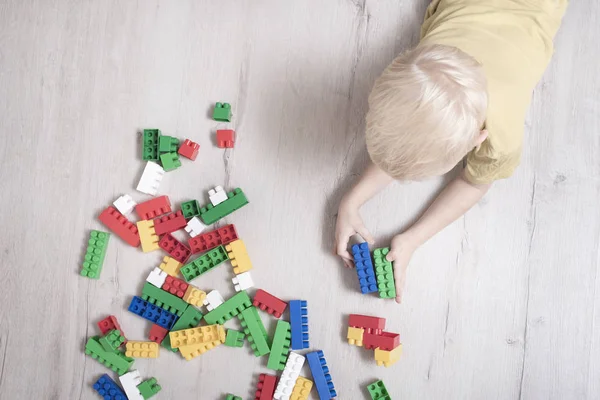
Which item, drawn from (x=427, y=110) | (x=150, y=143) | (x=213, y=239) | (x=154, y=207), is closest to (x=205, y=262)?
(x=213, y=239)

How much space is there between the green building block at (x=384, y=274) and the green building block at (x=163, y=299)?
0.36 metres

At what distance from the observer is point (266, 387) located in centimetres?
108

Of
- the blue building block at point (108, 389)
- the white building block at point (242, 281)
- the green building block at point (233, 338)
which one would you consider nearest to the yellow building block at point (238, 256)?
the white building block at point (242, 281)

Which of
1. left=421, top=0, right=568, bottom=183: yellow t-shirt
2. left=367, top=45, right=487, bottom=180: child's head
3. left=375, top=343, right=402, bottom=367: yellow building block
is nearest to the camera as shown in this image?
left=367, top=45, right=487, bottom=180: child's head

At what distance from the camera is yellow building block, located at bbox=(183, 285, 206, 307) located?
3.55 ft

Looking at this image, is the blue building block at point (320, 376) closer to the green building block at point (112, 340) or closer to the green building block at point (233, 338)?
the green building block at point (233, 338)

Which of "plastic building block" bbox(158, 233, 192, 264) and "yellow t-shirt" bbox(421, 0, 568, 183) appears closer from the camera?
"yellow t-shirt" bbox(421, 0, 568, 183)

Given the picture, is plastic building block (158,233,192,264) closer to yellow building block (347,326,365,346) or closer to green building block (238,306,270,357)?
green building block (238,306,270,357)

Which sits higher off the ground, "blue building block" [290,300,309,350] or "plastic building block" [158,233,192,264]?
"plastic building block" [158,233,192,264]

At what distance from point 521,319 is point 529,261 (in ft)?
0.35

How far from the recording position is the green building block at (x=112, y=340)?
1.09 m

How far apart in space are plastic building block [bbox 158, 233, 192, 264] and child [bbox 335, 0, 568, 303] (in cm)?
29

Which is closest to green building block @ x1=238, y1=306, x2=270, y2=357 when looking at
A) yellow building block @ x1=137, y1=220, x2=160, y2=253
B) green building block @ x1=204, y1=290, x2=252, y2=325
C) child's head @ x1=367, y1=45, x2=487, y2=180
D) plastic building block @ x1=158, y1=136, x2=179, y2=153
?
green building block @ x1=204, y1=290, x2=252, y2=325

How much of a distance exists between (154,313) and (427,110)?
0.65 m
